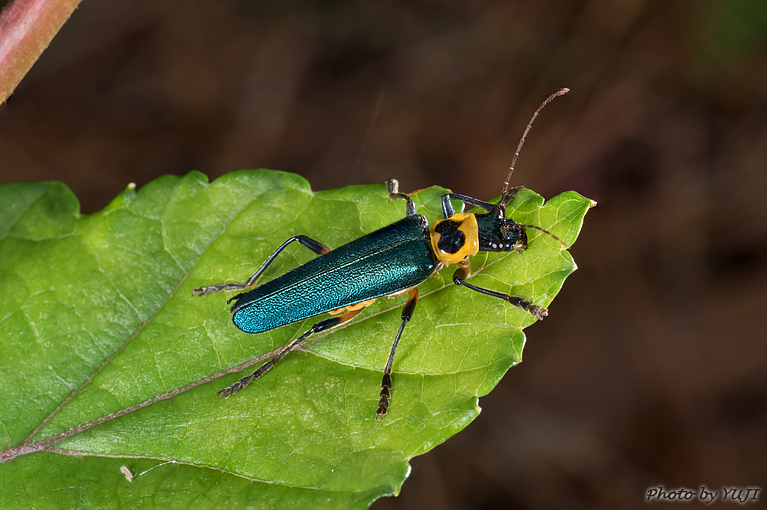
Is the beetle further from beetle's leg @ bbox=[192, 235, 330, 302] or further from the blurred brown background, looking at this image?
the blurred brown background

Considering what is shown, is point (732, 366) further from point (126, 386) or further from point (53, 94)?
point (53, 94)

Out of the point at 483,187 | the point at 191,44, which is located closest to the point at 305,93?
the point at 191,44

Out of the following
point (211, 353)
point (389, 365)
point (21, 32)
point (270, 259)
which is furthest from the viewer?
point (270, 259)

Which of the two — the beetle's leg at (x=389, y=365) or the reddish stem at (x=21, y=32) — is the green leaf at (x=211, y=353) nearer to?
the beetle's leg at (x=389, y=365)

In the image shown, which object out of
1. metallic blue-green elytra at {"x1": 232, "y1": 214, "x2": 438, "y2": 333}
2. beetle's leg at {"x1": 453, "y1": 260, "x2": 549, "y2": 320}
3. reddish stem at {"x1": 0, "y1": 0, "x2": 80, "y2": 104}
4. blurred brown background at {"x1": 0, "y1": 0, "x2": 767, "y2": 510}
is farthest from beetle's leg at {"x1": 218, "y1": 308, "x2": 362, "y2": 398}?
blurred brown background at {"x1": 0, "y1": 0, "x2": 767, "y2": 510}

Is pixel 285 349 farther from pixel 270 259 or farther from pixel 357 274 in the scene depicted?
pixel 357 274

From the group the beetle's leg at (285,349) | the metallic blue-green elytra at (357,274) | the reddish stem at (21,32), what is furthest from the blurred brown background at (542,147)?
the reddish stem at (21,32)

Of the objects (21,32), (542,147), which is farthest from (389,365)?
(542,147)
